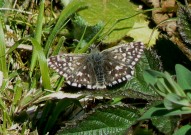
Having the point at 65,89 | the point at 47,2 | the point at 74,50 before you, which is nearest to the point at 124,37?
the point at 74,50

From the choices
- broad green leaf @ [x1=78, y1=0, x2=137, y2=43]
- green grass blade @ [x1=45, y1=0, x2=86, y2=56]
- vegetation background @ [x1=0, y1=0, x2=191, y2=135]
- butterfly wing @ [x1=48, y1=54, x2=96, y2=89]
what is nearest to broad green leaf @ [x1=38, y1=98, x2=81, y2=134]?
vegetation background @ [x1=0, y1=0, x2=191, y2=135]

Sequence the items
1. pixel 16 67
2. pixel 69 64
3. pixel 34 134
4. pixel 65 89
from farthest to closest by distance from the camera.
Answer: pixel 16 67, pixel 34 134, pixel 69 64, pixel 65 89

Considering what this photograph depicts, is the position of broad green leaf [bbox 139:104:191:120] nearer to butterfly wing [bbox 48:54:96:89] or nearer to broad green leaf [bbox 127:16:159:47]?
butterfly wing [bbox 48:54:96:89]

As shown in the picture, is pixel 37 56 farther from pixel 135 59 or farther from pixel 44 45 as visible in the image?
pixel 135 59

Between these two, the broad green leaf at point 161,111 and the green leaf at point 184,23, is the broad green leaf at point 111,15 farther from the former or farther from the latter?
the broad green leaf at point 161,111

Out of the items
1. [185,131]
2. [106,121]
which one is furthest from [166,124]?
[106,121]

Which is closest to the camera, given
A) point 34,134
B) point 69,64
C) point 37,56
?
point 69,64

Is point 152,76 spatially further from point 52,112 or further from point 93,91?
point 52,112

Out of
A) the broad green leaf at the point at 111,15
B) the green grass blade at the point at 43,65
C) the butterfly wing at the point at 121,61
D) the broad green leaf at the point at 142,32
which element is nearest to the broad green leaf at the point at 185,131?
the butterfly wing at the point at 121,61
